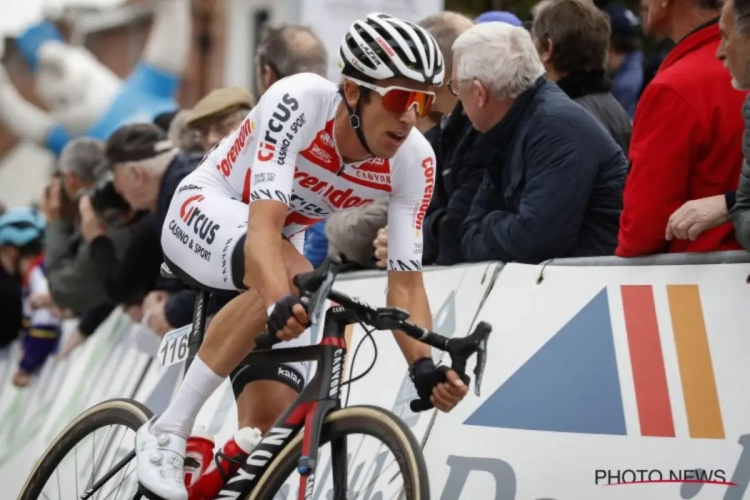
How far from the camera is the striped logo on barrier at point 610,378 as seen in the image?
5.26m

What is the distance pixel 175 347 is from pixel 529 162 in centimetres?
175

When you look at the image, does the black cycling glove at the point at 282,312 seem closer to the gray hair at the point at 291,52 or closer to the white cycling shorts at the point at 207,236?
the white cycling shorts at the point at 207,236

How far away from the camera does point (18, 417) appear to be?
1140 cm

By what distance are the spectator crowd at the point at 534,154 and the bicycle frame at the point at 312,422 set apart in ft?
2.77

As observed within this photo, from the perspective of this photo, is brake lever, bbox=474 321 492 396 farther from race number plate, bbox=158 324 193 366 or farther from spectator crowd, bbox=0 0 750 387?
race number plate, bbox=158 324 193 366

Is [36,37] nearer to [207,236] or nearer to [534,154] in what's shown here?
[534,154]

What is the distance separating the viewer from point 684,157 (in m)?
5.55

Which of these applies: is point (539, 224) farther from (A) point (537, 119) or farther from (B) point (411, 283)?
(B) point (411, 283)

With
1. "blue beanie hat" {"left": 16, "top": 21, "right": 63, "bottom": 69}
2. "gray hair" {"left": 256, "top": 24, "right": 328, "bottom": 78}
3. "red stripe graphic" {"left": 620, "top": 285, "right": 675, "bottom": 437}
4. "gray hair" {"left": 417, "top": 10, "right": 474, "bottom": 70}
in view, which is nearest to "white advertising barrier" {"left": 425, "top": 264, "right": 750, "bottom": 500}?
"red stripe graphic" {"left": 620, "top": 285, "right": 675, "bottom": 437}

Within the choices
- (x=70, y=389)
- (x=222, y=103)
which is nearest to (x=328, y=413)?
(x=222, y=103)

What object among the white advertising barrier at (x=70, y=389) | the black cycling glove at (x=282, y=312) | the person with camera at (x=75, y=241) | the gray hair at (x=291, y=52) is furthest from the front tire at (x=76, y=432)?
the person with camera at (x=75, y=241)

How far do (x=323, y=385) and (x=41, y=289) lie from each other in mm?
7923

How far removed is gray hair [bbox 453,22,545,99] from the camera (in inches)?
256

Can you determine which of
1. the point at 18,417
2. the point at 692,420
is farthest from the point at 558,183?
the point at 18,417
